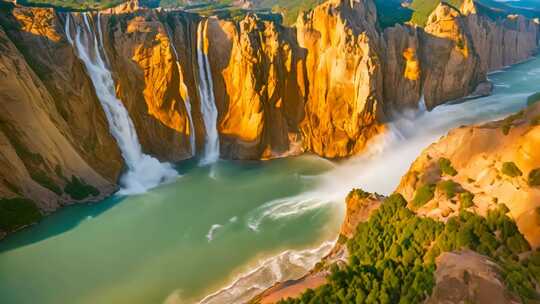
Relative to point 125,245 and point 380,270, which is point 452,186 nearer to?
point 380,270

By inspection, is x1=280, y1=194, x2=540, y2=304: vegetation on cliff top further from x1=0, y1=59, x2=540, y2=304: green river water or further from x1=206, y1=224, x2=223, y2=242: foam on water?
x1=206, y1=224, x2=223, y2=242: foam on water

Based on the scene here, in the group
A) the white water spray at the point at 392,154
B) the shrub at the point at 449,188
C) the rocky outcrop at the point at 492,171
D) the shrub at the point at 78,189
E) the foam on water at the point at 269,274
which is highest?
the rocky outcrop at the point at 492,171

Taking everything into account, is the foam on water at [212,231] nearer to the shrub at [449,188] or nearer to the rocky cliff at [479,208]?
the rocky cliff at [479,208]

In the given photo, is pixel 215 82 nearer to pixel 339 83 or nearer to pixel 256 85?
pixel 256 85

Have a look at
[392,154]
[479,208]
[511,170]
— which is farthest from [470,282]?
[392,154]

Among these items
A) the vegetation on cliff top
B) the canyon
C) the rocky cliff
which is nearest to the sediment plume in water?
the canyon

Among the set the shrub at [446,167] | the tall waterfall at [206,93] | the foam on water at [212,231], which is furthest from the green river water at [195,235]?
the shrub at [446,167]

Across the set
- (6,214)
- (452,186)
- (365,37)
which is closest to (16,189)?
(6,214)
